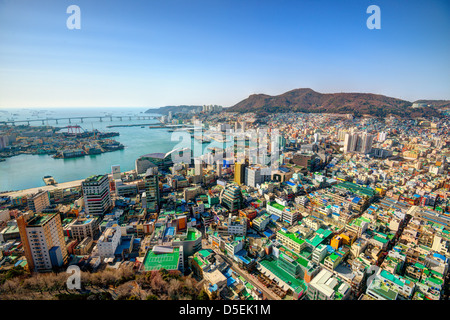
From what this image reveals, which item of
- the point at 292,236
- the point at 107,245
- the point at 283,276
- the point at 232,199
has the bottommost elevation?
the point at 283,276

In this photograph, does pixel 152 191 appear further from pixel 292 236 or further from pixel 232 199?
Answer: pixel 292 236

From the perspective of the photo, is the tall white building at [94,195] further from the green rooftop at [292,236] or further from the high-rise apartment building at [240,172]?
the green rooftop at [292,236]

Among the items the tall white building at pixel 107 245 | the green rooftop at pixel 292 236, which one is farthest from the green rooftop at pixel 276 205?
the tall white building at pixel 107 245

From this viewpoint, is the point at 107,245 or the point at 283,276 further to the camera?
the point at 107,245

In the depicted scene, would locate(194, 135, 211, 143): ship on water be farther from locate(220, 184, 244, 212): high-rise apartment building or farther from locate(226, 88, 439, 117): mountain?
locate(226, 88, 439, 117): mountain

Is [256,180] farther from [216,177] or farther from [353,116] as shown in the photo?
[353,116]

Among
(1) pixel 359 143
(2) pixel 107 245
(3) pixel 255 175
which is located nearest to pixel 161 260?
(2) pixel 107 245

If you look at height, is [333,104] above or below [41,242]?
above
